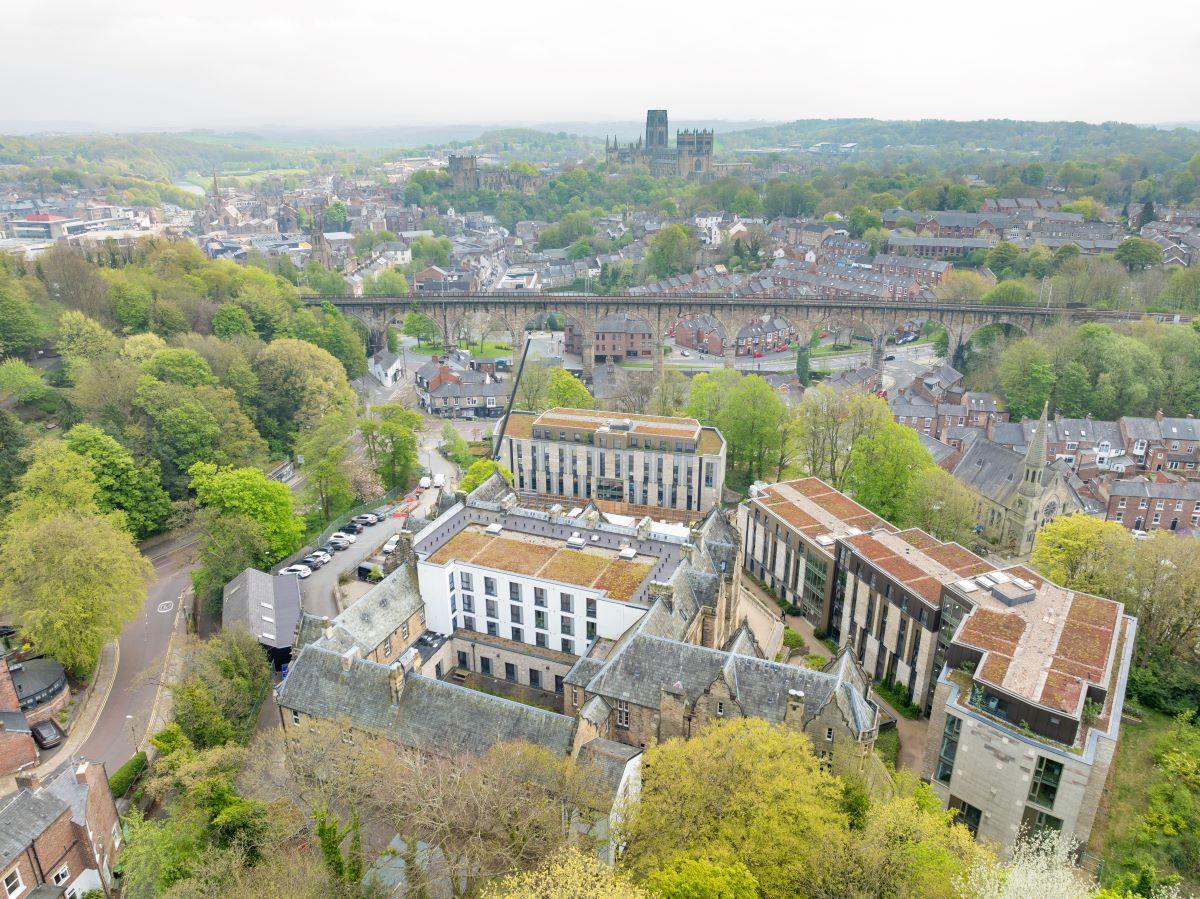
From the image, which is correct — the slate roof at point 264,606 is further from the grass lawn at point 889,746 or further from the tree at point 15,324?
the tree at point 15,324

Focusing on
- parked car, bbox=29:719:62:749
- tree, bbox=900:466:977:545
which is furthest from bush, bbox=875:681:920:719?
parked car, bbox=29:719:62:749

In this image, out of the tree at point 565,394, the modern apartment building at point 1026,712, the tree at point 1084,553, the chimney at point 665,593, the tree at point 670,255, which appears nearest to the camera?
the modern apartment building at point 1026,712

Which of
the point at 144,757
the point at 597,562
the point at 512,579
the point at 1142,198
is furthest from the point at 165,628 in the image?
the point at 1142,198

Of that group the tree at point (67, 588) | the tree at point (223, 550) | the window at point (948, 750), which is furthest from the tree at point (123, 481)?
the window at point (948, 750)

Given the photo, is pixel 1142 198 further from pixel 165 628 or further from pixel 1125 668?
pixel 165 628

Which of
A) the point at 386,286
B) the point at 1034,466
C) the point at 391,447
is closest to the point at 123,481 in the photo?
the point at 391,447

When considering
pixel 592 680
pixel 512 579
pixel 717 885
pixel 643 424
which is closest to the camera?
pixel 717 885

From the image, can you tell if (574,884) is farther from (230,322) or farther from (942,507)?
(230,322)
